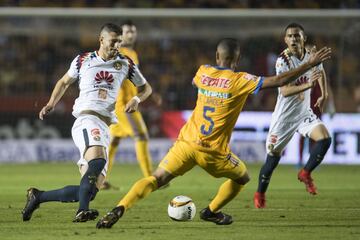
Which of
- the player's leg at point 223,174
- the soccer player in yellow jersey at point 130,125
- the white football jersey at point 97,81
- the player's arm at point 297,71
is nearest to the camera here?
the player's arm at point 297,71

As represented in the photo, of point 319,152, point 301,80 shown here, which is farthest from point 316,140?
point 301,80

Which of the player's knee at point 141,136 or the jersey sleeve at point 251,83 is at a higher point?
the jersey sleeve at point 251,83

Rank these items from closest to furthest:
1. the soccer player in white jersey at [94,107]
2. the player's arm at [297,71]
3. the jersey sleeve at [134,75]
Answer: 1. the player's arm at [297,71]
2. the soccer player in white jersey at [94,107]
3. the jersey sleeve at [134,75]

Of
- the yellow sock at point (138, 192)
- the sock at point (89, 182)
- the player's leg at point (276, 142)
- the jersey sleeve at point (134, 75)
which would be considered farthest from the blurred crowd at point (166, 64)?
the yellow sock at point (138, 192)

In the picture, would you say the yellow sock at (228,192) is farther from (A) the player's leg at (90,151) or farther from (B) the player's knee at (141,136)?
(B) the player's knee at (141,136)

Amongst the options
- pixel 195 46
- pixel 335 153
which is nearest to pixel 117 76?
pixel 335 153

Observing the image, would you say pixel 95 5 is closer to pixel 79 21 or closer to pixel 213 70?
pixel 79 21

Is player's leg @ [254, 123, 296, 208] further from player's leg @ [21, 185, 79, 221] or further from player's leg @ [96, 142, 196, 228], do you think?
player's leg @ [21, 185, 79, 221]

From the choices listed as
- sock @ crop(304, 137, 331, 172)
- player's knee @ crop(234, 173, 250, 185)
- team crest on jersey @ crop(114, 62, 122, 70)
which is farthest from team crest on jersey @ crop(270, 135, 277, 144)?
team crest on jersey @ crop(114, 62, 122, 70)

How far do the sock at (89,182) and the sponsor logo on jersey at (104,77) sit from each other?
0.93 m

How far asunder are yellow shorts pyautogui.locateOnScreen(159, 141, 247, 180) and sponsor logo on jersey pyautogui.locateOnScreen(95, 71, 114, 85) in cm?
130

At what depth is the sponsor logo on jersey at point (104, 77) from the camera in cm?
971

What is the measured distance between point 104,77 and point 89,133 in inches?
27.9

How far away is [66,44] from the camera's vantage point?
21781mm
